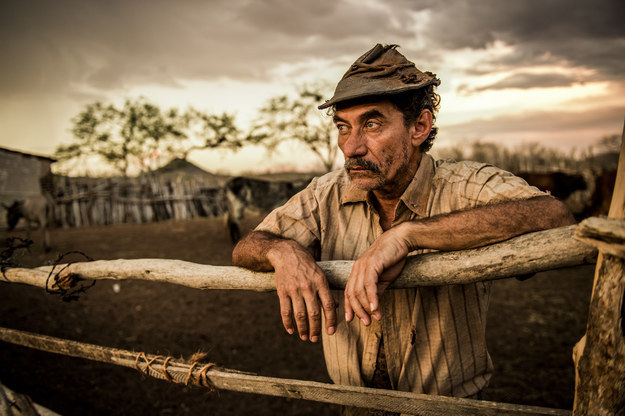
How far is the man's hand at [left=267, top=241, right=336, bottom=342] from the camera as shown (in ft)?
4.17

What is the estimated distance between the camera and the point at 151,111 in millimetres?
29062

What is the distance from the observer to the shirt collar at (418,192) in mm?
1711

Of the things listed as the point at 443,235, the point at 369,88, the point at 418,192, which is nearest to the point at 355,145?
the point at 369,88

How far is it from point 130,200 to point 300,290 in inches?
670

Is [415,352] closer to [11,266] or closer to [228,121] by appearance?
[11,266]

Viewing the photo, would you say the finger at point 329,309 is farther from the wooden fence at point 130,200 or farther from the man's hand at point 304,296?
the wooden fence at point 130,200

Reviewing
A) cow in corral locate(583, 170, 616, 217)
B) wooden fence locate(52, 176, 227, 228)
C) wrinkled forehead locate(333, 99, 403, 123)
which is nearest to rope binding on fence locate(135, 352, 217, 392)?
wrinkled forehead locate(333, 99, 403, 123)

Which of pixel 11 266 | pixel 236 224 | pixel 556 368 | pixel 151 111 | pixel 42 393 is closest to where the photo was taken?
pixel 11 266

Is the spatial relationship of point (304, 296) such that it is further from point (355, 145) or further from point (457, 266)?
point (355, 145)

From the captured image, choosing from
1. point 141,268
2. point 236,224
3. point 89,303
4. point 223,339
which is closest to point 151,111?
point 236,224

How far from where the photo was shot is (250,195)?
1161 cm

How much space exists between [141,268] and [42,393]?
2.78 m

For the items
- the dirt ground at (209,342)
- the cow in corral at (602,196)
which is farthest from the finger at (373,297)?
the cow in corral at (602,196)

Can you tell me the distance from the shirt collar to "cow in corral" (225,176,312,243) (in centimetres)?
938
